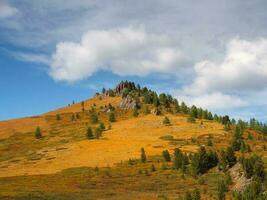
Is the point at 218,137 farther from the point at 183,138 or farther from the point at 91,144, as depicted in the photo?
the point at 91,144

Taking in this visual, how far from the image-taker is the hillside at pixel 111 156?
87.3 metres

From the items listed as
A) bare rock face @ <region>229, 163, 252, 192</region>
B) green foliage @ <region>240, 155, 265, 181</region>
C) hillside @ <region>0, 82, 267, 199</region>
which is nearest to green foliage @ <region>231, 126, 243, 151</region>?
hillside @ <region>0, 82, 267, 199</region>

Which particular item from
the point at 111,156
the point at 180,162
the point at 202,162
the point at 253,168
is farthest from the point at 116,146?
the point at 253,168

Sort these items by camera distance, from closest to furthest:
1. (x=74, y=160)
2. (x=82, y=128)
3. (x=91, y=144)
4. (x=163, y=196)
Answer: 1. (x=163, y=196)
2. (x=74, y=160)
3. (x=91, y=144)
4. (x=82, y=128)

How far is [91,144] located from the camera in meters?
151

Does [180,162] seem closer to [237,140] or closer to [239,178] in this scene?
[239,178]

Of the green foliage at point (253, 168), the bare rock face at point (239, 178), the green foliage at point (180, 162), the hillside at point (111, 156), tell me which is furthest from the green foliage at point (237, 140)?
the green foliage at point (253, 168)

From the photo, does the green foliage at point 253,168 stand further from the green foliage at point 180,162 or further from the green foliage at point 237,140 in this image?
the green foliage at point 237,140

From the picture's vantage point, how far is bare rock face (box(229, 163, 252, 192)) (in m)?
84.4

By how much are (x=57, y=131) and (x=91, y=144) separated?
127ft

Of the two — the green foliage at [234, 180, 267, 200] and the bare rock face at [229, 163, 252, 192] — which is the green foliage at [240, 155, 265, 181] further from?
the green foliage at [234, 180, 267, 200]

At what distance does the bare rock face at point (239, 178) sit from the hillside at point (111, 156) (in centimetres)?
326

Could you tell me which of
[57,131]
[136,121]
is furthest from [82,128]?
[136,121]

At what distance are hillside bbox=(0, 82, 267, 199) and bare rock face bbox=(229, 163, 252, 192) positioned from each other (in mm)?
3264
